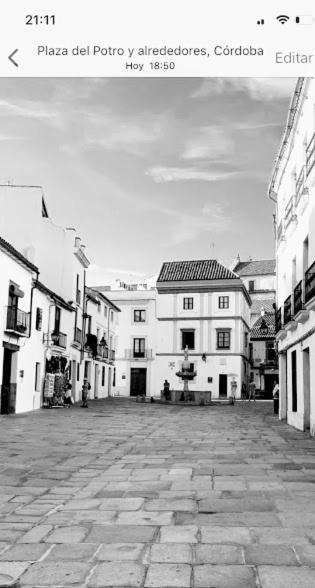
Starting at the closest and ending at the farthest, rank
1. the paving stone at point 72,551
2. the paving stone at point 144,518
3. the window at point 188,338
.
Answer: the paving stone at point 72,551 → the paving stone at point 144,518 → the window at point 188,338

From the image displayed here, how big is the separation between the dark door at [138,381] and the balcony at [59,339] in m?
20.5

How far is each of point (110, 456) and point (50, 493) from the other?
3218 millimetres

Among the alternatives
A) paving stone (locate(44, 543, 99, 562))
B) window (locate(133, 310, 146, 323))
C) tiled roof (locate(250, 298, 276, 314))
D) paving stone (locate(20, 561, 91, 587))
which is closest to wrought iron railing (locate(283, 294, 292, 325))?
paving stone (locate(44, 543, 99, 562))

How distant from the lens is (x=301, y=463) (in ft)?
29.5

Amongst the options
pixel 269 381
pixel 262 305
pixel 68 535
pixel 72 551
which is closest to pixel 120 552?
pixel 72 551

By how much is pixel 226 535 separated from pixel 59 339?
23.4 meters

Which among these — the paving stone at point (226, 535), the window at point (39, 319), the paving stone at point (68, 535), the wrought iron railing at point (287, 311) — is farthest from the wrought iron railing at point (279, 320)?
the paving stone at point (68, 535)

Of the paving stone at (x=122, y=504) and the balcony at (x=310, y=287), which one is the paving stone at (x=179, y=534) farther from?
the balcony at (x=310, y=287)

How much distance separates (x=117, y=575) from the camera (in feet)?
12.4

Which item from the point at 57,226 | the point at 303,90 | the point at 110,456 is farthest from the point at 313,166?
the point at 57,226

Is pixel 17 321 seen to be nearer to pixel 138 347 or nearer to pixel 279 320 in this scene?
pixel 279 320

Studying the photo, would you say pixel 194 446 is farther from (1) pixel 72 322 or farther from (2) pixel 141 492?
(1) pixel 72 322

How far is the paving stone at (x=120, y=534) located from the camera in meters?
4.60
